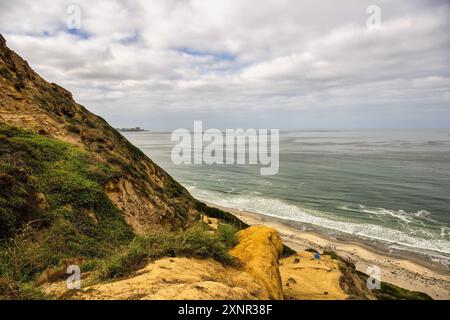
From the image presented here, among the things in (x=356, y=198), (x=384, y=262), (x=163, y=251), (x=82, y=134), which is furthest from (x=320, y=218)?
(x=163, y=251)

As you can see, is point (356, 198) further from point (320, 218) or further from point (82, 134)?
point (82, 134)

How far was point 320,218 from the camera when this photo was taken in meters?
34.0

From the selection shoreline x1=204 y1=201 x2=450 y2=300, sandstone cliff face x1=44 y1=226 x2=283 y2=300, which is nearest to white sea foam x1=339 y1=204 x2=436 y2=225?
shoreline x1=204 y1=201 x2=450 y2=300

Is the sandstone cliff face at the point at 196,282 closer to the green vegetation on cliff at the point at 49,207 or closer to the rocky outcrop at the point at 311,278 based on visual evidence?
the green vegetation on cliff at the point at 49,207

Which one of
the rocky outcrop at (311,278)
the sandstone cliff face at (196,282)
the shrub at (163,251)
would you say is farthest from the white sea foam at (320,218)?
the shrub at (163,251)

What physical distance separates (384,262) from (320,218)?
10602mm

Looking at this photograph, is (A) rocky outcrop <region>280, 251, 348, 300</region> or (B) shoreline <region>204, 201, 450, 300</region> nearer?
(A) rocky outcrop <region>280, 251, 348, 300</region>

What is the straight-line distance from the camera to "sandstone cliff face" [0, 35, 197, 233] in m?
13.5

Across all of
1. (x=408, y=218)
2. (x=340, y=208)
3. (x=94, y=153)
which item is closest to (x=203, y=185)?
(x=340, y=208)

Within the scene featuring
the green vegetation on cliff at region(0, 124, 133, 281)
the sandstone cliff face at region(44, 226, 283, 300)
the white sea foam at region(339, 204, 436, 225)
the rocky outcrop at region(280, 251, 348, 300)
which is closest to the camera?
the sandstone cliff face at region(44, 226, 283, 300)

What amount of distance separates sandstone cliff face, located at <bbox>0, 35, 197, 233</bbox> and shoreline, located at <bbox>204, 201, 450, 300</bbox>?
47.2ft

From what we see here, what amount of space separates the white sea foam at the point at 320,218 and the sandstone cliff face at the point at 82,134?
62.6 ft

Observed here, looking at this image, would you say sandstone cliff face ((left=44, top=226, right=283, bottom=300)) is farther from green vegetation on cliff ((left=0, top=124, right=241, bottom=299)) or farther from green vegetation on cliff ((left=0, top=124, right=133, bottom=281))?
green vegetation on cliff ((left=0, top=124, right=133, bottom=281))
